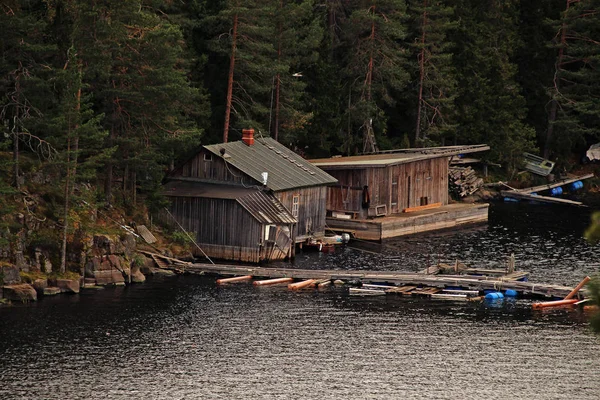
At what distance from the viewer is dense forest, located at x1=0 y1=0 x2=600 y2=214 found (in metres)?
62.8

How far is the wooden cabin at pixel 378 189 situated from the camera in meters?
78.8

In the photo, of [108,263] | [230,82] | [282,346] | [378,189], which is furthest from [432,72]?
[282,346]

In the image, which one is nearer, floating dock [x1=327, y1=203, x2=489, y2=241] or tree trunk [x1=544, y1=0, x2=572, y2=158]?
floating dock [x1=327, y1=203, x2=489, y2=241]

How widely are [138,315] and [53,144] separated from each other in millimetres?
11408

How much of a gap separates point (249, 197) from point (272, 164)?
4.98 metres

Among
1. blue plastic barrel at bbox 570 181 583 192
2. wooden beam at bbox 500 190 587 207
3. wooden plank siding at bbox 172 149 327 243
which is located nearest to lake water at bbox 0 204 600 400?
wooden plank siding at bbox 172 149 327 243

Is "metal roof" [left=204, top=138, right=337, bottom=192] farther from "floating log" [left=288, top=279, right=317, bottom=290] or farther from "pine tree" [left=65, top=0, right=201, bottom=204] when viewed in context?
"floating log" [left=288, top=279, right=317, bottom=290]

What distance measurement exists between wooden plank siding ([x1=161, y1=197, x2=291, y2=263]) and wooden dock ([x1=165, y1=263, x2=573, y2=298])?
2.06m

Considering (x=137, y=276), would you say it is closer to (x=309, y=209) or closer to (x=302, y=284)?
(x=302, y=284)

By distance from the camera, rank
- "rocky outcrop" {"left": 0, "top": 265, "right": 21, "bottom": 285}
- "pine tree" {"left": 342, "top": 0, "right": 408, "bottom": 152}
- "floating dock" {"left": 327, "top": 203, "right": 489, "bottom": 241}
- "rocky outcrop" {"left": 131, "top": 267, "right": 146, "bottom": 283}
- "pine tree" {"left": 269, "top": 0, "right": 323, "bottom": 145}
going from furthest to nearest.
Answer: "pine tree" {"left": 342, "top": 0, "right": 408, "bottom": 152}, "pine tree" {"left": 269, "top": 0, "right": 323, "bottom": 145}, "floating dock" {"left": 327, "top": 203, "right": 489, "bottom": 241}, "rocky outcrop" {"left": 131, "top": 267, "right": 146, "bottom": 283}, "rocky outcrop" {"left": 0, "top": 265, "right": 21, "bottom": 285}

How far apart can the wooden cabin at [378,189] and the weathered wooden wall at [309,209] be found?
13.4 feet

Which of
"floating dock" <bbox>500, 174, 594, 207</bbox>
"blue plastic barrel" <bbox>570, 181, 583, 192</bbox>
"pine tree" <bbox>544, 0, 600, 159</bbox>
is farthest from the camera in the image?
"pine tree" <bbox>544, 0, 600, 159</bbox>

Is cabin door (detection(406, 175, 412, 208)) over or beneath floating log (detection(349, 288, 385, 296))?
over

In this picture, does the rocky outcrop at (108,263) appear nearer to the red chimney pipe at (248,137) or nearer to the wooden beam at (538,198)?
the red chimney pipe at (248,137)
